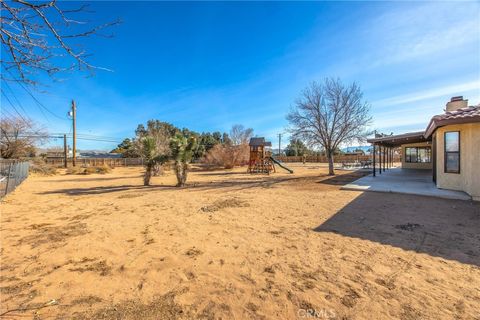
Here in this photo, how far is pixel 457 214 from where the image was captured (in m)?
6.02

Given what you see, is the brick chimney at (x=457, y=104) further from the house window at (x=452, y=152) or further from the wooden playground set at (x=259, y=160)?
the wooden playground set at (x=259, y=160)

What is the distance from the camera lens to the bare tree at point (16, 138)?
23755mm

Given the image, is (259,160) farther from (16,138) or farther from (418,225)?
(16,138)

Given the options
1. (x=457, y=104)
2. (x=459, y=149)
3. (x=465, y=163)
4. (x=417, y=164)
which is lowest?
(x=417, y=164)

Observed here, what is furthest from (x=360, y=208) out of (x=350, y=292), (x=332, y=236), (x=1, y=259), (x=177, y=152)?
(x=177, y=152)

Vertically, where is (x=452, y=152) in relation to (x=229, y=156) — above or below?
below

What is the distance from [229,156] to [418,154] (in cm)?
1863

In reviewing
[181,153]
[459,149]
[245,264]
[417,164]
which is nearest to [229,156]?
[181,153]

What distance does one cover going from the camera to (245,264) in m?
3.45

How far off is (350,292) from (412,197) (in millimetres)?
7465

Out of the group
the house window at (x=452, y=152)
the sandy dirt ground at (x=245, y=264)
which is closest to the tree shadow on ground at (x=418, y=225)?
the sandy dirt ground at (x=245, y=264)

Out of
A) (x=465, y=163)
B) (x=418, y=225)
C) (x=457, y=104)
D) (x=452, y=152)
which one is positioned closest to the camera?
(x=418, y=225)

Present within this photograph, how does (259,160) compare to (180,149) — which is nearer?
(180,149)

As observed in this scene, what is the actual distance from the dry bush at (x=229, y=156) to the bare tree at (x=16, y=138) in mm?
19809
